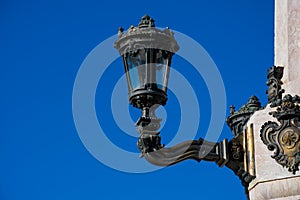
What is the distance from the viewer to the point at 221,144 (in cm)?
805

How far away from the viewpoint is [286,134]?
7844 mm

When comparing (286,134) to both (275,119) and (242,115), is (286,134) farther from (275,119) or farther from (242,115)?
(242,115)

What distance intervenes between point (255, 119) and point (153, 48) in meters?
1.61

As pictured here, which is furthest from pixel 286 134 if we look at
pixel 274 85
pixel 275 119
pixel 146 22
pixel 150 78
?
pixel 146 22

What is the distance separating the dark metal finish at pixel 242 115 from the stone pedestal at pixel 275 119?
0.48ft

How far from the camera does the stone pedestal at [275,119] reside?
7.90m

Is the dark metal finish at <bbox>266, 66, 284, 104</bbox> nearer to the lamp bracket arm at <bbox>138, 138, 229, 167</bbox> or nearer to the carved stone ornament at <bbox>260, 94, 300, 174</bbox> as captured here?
the carved stone ornament at <bbox>260, 94, 300, 174</bbox>

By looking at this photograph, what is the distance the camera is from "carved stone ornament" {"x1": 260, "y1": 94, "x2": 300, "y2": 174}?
25.5 feet

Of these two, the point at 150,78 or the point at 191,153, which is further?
the point at 191,153

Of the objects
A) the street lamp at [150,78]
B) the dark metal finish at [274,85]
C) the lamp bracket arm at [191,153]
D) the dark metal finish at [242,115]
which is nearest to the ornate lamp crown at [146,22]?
the street lamp at [150,78]

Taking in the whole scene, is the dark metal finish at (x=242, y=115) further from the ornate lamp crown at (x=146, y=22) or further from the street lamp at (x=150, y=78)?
the ornate lamp crown at (x=146, y=22)

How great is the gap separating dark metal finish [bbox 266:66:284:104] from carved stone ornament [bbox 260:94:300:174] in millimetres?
160

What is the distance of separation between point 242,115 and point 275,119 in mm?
590

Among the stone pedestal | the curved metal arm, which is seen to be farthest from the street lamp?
the stone pedestal
